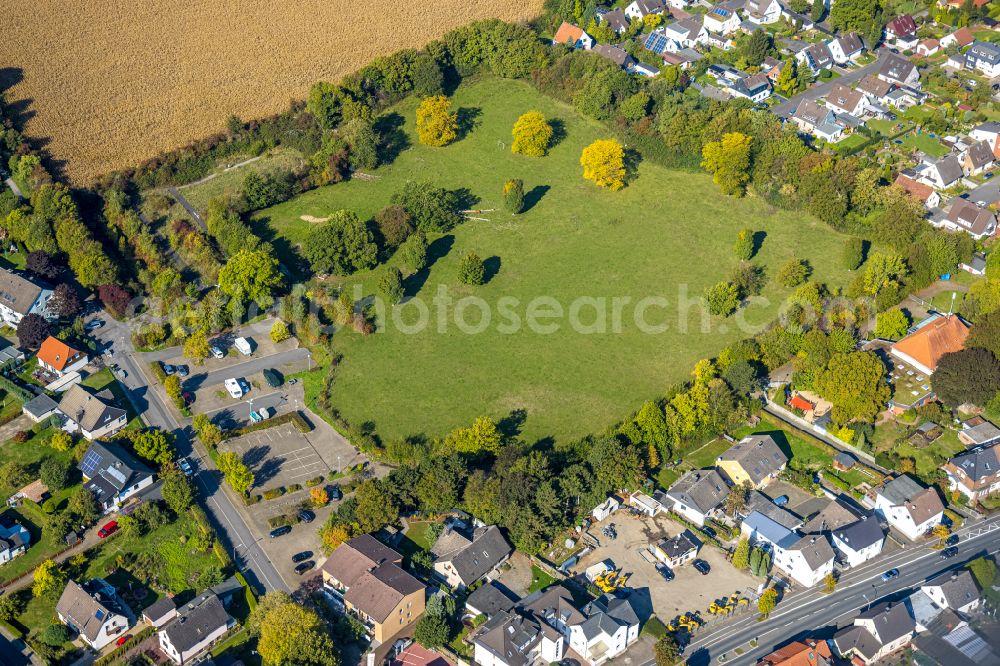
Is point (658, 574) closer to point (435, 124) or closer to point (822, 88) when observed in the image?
point (435, 124)

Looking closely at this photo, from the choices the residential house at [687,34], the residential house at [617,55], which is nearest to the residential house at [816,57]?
the residential house at [687,34]

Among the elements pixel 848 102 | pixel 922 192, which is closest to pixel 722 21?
pixel 848 102

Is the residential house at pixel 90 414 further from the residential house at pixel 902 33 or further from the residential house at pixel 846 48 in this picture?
the residential house at pixel 902 33

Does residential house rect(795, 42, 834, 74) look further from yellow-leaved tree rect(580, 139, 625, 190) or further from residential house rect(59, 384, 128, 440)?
residential house rect(59, 384, 128, 440)

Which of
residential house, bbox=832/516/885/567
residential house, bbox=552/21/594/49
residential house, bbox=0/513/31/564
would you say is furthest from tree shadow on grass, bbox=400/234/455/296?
residential house, bbox=832/516/885/567

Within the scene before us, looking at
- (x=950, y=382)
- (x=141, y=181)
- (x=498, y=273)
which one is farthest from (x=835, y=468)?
(x=141, y=181)

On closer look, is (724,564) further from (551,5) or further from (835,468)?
(551,5)
